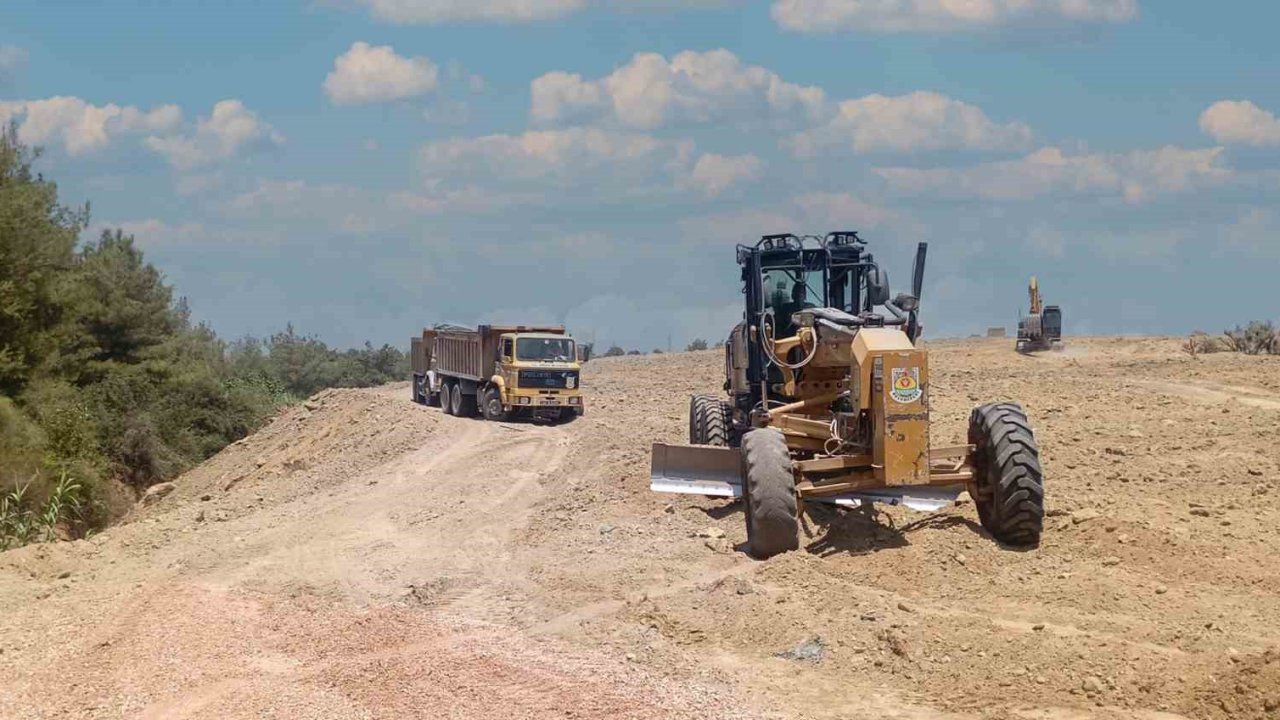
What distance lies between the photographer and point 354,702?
31.0 ft

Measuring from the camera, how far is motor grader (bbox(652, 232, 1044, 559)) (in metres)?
12.7

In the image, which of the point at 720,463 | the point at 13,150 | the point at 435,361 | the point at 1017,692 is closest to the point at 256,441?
the point at 435,361

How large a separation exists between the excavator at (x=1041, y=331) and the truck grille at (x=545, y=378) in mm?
22599

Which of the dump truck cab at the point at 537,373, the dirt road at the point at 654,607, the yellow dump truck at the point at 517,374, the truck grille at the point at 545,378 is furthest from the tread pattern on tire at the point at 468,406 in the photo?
the dirt road at the point at 654,607

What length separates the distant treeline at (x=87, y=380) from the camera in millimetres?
27125

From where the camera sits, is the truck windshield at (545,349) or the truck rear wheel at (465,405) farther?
the truck rear wheel at (465,405)

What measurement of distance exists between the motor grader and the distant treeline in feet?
36.2

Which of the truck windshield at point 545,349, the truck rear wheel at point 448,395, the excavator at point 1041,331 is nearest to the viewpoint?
the truck windshield at point 545,349

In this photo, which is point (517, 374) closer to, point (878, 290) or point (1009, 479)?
point (878, 290)

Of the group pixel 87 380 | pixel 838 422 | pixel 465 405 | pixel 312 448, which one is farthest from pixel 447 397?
pixel 838 422

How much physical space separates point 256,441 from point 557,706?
3294 cm

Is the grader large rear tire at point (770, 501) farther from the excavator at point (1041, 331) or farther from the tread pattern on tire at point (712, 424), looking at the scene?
the excavator at point (1041, 331)

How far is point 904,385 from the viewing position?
1258 centimetres

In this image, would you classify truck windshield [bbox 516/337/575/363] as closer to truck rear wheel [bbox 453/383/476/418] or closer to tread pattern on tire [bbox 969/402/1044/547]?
truck rear wheel [bbox 453/383/476/418]
